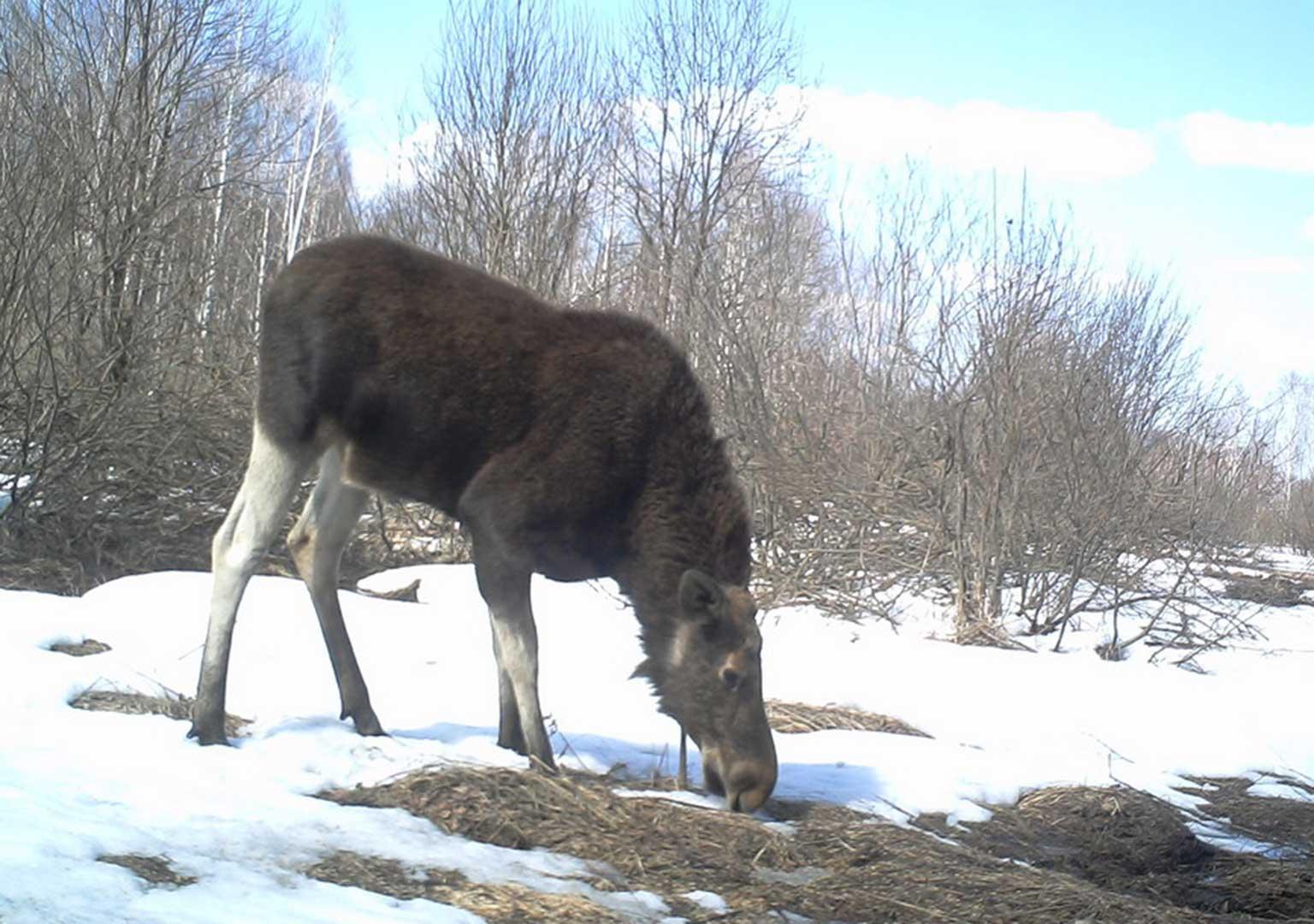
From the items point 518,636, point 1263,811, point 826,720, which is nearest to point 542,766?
point 518,636

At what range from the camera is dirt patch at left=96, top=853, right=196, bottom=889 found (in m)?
3.31

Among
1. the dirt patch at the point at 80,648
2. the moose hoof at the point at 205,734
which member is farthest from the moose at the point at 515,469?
the dirt patch at the point at 80,648

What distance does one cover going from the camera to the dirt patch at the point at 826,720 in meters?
7.18

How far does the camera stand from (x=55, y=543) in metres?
11.3

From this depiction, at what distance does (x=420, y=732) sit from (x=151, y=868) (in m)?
2.48

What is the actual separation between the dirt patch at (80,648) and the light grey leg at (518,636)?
7.90ft

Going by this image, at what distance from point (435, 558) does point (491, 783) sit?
9696 millimetres

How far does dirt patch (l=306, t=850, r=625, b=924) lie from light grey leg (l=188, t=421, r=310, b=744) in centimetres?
174

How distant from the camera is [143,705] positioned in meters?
5.60

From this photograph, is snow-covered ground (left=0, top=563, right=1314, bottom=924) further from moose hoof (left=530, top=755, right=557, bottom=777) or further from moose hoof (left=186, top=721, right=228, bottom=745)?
moose hoof (left=530, top=755, right=557, bottom=777)

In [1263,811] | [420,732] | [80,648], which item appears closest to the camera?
[420,732]

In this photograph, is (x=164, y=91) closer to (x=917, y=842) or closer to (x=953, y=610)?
(x=953, y=610)

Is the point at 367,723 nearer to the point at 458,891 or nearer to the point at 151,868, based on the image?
the point at 458,891

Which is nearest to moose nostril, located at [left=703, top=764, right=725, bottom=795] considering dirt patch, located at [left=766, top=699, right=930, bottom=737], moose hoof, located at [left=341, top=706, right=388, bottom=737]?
moose hoof, located at [left=341, top=706, right=388, bottom=737]
